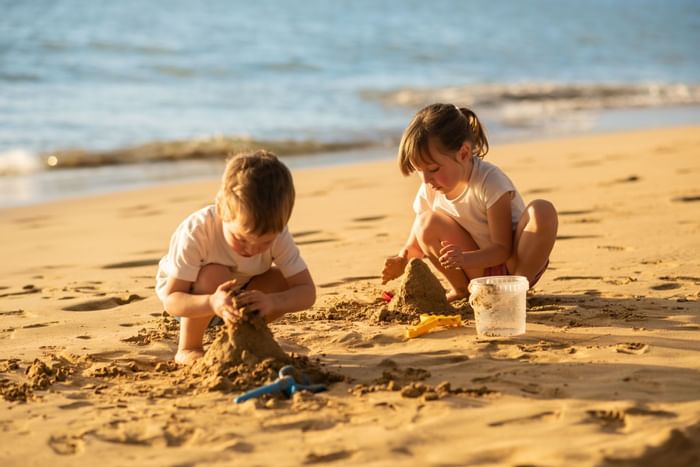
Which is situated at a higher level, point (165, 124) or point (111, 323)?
point (165, 124)

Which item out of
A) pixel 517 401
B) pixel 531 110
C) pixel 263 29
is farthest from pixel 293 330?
pixel 263 29

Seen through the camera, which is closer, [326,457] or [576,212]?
[326,457]

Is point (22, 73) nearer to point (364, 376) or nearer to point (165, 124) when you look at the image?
point (165, 124)

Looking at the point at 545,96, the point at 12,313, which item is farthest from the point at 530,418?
the point at 545,96

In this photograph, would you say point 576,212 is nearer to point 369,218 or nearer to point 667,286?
point 369,218

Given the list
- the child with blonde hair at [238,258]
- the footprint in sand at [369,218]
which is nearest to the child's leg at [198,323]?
the child with blonde hair at [238,258]

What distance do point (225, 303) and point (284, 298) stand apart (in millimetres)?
257

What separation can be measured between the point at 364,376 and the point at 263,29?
899 inches

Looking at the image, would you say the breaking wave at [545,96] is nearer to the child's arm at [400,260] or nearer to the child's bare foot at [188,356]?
the child's arm at [400,260]

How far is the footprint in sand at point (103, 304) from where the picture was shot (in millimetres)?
4621

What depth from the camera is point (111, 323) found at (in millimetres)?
4309

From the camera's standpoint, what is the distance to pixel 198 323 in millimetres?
3623

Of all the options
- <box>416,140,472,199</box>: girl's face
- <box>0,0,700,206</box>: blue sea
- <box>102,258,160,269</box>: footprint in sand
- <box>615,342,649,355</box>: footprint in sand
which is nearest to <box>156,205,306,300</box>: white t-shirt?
<box>416,140,472,199</box>: girl's face

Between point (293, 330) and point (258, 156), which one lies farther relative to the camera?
point (293, 330)
